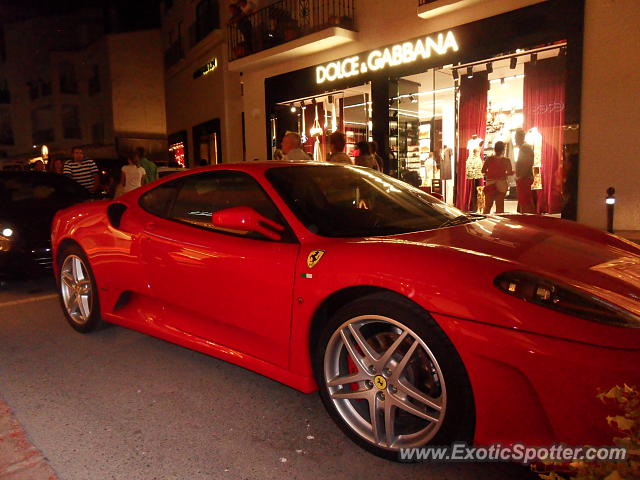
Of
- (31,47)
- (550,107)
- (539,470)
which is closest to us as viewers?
(539,470)

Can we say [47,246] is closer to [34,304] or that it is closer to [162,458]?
[34,304]

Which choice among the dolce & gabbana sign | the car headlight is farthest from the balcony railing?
the car headlight

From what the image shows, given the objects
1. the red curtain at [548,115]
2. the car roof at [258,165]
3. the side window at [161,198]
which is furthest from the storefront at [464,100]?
the side window at [161,198]

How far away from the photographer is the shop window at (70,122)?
3784 cm

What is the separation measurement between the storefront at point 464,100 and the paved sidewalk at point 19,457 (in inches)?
334

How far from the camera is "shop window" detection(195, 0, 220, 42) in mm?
17812

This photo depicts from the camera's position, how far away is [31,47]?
42562mm

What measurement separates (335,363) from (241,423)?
2.11ft

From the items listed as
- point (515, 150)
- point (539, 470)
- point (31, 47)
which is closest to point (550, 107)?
point (515, 150)

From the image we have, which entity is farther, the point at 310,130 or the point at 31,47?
the point at 31,47

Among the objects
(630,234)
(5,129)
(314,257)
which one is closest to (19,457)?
(314,257)

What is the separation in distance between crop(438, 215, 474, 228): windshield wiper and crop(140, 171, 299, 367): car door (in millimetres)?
965

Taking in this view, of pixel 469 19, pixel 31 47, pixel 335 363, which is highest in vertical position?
pixel 31 47

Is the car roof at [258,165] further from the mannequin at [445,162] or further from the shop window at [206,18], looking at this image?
the shop window at [206,18]
